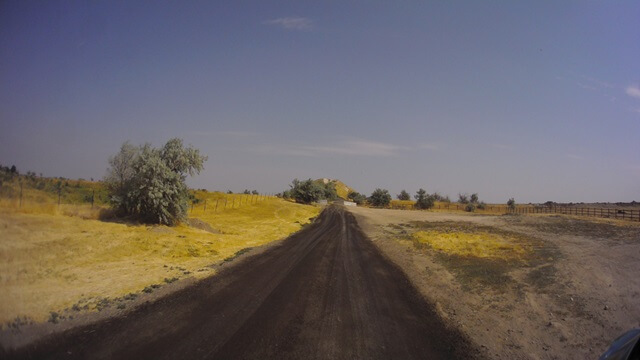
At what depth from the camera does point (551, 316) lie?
975cm

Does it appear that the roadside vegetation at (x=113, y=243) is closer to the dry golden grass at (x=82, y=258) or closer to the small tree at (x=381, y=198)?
the dry golden grass at (x=82, y=258)

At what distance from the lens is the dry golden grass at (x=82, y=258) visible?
31.8ft

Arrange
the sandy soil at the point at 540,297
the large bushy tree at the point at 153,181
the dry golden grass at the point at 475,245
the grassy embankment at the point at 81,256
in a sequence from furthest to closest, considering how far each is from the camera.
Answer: the large bushy tree at the point at 153,181, the dry golden grass at the point at 475,245, the grassy embankment at the point at 81,256, the sandy soil at the point at 540,297

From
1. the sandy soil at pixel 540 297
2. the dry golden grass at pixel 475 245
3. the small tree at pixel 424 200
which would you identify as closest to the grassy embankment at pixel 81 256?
the sandy soil at pixel 540 297

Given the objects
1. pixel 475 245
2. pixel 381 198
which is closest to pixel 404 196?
pixel 381 198

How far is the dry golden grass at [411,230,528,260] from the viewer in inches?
764

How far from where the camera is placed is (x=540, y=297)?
11.3m

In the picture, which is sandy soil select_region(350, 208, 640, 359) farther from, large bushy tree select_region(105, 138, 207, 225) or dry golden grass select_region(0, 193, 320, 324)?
large bushy tree select_region(105, 138, 207, 225)

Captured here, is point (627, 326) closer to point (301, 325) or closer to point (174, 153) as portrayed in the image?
point (301, 325)

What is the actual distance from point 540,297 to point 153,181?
71.9ft

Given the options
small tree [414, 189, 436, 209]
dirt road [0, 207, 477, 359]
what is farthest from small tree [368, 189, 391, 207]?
dirt road [0, 207, 477, 359]

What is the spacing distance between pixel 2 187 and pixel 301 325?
61.8 feet

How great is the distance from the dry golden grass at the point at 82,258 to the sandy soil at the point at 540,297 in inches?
347

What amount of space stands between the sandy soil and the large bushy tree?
49.4 ft
